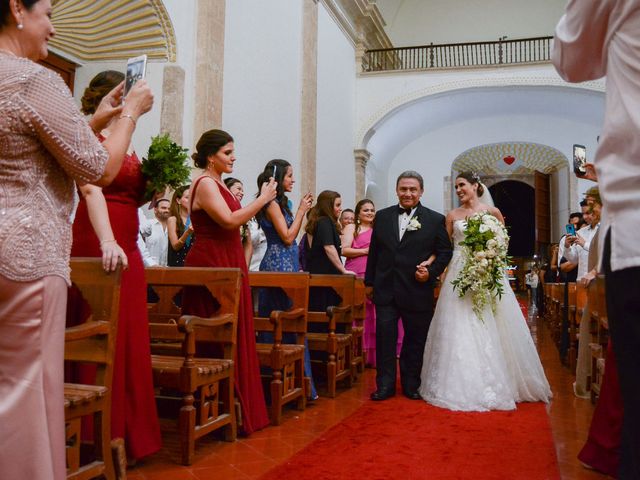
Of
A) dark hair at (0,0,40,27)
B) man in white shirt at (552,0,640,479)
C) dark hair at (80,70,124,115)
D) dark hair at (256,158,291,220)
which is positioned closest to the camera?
man in white shirt at (552,0,640,479)

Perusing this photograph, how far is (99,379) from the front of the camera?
96.7 inches

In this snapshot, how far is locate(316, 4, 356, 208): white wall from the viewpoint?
1269 centimetres

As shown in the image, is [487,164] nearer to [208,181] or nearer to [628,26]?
[208,181]

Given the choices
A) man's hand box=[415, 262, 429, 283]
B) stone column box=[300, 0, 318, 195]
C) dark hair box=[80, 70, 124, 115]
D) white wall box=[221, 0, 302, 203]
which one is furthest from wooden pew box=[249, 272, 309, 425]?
stone column box=[300, 0, 318, 195]

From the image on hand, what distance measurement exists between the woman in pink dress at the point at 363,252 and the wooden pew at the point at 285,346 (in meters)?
2.13

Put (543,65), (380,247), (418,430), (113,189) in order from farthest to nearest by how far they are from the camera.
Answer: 1. (543,65)
2. (380,247)
3. (418,430)
4. (113,189)

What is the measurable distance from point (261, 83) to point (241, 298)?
265 inches

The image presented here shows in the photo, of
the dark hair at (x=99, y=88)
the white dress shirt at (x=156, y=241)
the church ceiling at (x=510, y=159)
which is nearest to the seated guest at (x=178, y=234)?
the white dress shirt at (x=156, y=241)

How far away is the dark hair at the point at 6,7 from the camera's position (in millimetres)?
1633

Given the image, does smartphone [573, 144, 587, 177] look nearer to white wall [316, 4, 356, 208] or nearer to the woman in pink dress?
the woman in pink dress

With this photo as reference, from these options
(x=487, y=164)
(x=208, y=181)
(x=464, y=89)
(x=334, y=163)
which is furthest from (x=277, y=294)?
(x=487, y=164)

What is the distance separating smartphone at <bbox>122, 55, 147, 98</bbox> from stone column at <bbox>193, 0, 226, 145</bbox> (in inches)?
223

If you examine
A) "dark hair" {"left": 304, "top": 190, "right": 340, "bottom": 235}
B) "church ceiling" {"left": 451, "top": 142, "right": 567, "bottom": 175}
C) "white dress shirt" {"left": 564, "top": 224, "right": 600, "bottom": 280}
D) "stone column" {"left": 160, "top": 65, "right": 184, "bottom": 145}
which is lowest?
"white dress shirt" {"left": 564, "top": 224, "right": 600, "bottom": 280}

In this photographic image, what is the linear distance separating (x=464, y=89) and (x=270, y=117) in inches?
262
